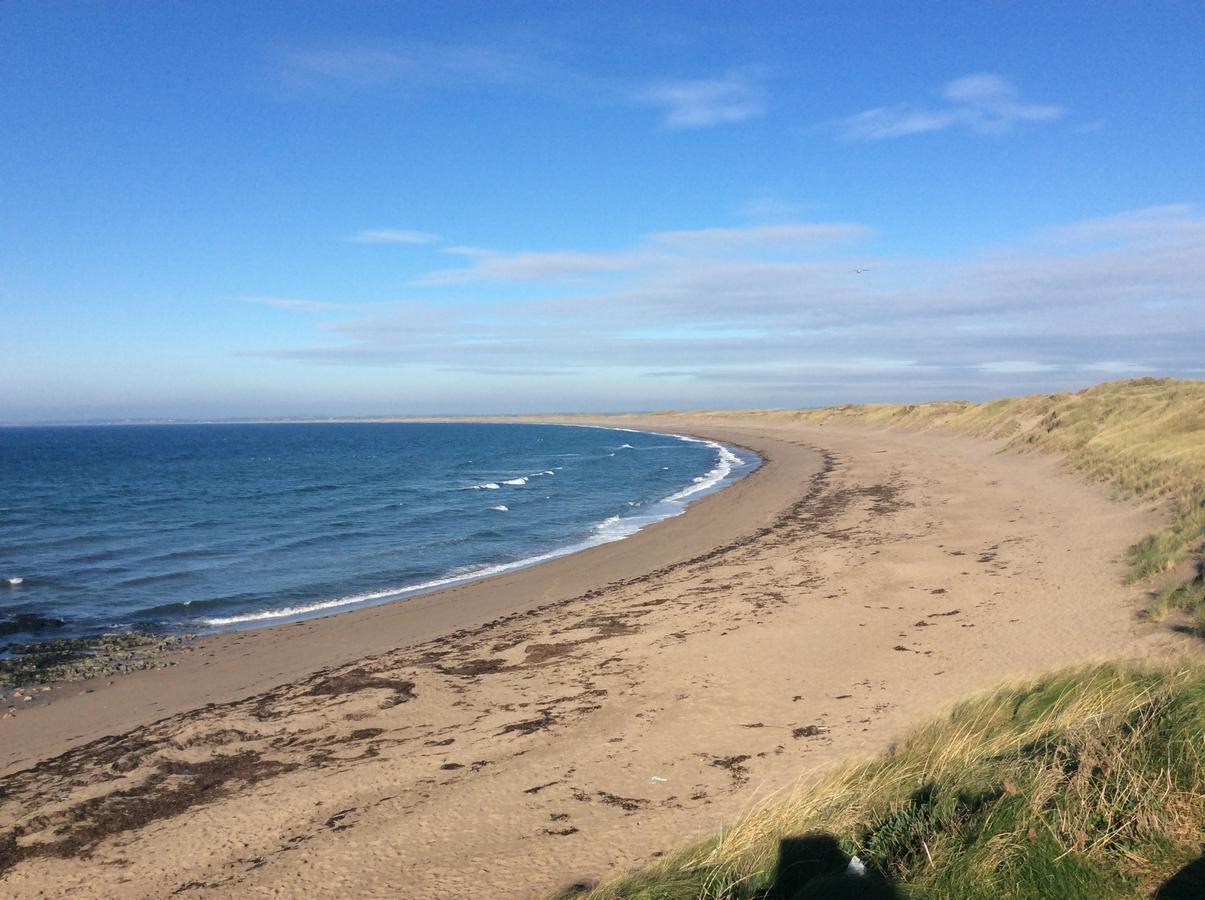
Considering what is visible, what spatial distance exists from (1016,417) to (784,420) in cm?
7168

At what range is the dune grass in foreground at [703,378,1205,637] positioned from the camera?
12867mm

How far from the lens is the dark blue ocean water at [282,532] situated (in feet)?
63.8

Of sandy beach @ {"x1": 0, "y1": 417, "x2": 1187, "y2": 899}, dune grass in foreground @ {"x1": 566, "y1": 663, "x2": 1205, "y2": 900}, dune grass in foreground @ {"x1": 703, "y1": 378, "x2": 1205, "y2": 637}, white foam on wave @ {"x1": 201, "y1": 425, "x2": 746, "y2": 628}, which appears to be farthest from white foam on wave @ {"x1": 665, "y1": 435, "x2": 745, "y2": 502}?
dune grass in foreground @ {"x1": 566, "y1": 663, "x2": 1205, "y2": 900}

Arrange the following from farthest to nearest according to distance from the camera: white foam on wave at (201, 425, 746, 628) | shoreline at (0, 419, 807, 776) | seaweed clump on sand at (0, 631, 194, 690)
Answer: white foam on wave at (201, 425, 746, 628), seaweed clump on sand at (0, 631, 194, 690), shoreline at (0, 419, 807, 776)

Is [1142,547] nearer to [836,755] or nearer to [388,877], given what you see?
[836,755]

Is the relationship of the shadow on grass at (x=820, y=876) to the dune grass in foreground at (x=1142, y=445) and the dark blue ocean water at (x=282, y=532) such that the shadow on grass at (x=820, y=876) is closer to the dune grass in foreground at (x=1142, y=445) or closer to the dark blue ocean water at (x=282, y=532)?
the dune grass in foreground at (x=1142, y=445)

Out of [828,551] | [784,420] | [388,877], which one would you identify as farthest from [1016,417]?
[784,420]

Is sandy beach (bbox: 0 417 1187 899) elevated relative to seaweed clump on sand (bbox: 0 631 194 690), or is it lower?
elevated

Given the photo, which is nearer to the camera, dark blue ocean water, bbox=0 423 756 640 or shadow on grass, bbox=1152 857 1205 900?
shadow on grass, bbox=1152 857 1205 900

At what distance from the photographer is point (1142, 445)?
2845cm

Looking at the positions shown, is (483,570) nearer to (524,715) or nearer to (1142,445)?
(524,715)

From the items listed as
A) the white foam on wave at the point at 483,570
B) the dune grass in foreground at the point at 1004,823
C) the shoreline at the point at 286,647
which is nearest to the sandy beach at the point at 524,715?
the shoreline at the point at 286,647

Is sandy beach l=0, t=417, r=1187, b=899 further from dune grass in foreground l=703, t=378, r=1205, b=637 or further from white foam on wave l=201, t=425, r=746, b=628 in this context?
white foam on wave l=201, t=425, r=746, b=628

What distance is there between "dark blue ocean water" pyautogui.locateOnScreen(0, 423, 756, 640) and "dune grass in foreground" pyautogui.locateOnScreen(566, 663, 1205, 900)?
1496cm
